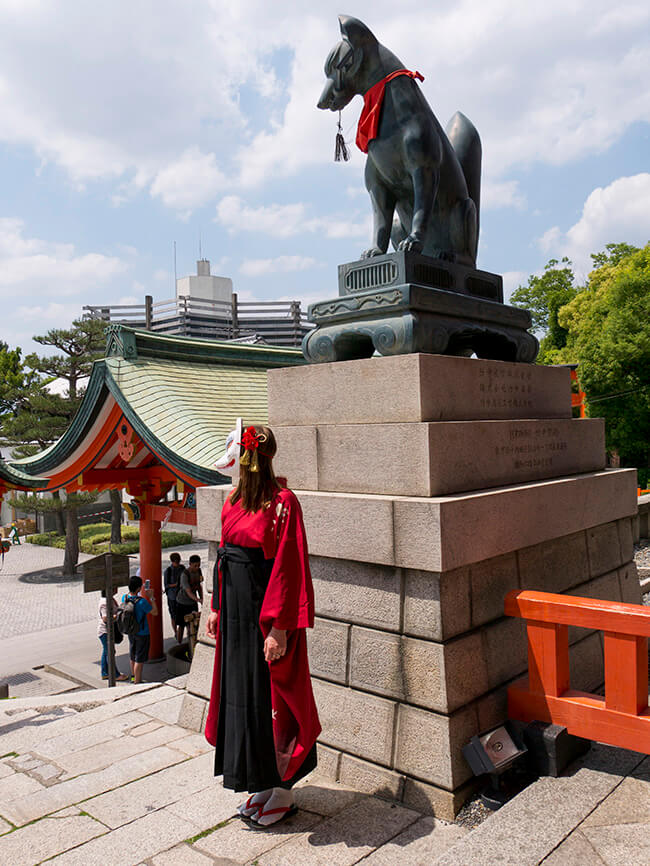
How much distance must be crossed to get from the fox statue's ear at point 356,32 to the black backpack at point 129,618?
27.0 feet

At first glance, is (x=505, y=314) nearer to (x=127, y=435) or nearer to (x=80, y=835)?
(x=80, y=835)

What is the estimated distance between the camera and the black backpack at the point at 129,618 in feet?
32.3

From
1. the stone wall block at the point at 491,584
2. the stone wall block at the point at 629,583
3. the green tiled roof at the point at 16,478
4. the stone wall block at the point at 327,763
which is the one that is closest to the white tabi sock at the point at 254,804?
the stone wall block at the point at 327,763

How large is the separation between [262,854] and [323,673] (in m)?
1.01

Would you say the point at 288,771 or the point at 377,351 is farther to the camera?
the point at 377,351

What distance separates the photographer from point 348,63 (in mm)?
4266

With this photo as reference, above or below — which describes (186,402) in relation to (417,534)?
above

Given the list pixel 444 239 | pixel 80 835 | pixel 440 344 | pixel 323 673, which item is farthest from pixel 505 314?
pixel 80 835

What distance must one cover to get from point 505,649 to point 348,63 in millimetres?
3814

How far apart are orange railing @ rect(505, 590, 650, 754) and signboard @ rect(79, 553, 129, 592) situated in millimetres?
6908

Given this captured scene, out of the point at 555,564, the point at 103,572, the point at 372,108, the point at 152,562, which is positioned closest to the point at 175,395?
the point at 103,572

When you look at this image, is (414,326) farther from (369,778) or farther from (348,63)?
(369,778)

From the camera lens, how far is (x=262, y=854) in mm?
2902

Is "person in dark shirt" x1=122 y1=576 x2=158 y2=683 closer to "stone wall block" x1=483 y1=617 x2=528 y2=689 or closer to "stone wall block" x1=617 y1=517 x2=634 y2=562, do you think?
"stone wall block" x1=617 y1=517 x2=634 y2=562
